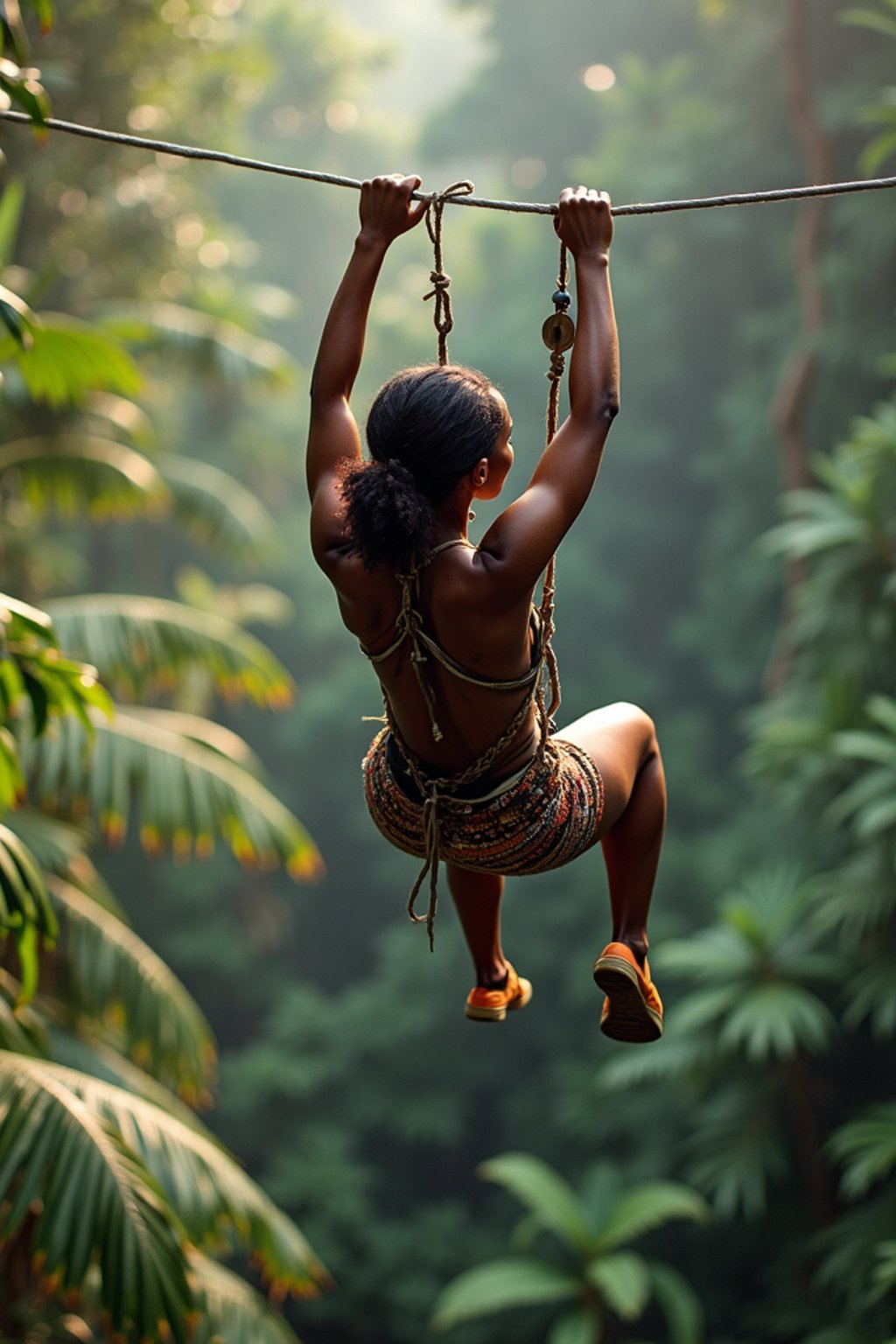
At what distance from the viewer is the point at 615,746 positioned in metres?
2.26

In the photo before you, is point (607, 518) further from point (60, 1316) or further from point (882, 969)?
point (60, 1316)

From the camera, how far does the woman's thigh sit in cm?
221

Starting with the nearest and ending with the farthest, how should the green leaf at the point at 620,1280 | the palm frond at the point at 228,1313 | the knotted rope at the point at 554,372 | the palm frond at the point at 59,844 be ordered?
1. the knotted rope at the point at 554,372
2. the palm frond at the point at 228,1313
3. the palm frond at the point at 59,844
4. the green leaf at the point at 620,1280

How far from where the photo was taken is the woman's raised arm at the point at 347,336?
210 centimetres

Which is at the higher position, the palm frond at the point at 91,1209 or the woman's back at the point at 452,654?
the woman's back at the point at 452,654

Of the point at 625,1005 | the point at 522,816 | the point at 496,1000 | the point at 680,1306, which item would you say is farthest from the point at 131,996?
the point at 680,1306

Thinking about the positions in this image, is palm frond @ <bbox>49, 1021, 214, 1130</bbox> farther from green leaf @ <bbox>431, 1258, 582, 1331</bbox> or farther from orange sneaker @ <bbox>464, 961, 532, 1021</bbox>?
green leaf @ <bbox>431, 1258, 582, 1331</bbox>

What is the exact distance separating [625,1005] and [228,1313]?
309cm

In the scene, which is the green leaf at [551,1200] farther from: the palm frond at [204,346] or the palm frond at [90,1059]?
the palm frond at [204,346]

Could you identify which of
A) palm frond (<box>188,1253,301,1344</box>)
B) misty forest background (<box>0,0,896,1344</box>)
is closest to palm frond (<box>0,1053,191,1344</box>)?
misty forest background (<box>0,0,896,1344</box>)

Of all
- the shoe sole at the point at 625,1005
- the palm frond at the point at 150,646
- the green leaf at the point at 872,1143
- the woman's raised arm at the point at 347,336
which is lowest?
the green leaf at the point at 872,1143

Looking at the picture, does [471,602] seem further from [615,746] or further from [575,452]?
[615,746]

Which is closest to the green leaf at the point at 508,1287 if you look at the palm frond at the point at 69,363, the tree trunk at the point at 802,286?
the tree trunk at the point at 802,286

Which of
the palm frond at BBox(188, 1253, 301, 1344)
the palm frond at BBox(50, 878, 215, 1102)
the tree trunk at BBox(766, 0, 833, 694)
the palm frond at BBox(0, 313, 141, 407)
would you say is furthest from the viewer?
the tree trunk at BBox(766, 0, 833, 694)
